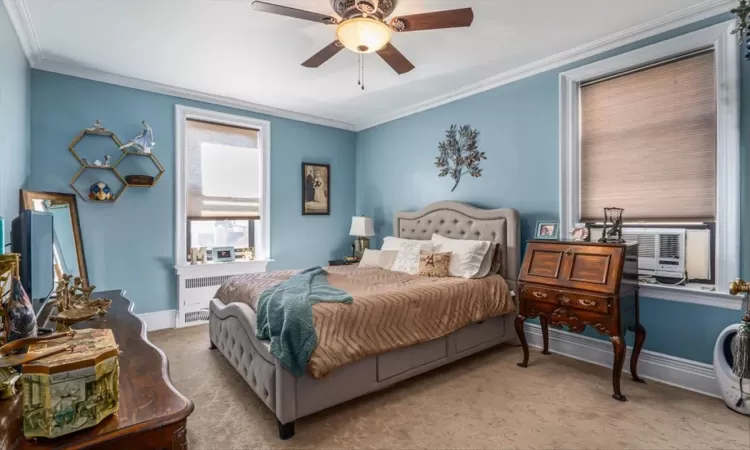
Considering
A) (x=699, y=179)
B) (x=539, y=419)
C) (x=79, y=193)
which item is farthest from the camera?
(x=79, y=193)

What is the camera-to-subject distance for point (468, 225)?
3869 millimetres

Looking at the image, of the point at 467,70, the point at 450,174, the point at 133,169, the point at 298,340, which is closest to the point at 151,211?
the point at 133,169

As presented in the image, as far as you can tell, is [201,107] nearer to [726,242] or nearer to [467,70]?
[467,70]

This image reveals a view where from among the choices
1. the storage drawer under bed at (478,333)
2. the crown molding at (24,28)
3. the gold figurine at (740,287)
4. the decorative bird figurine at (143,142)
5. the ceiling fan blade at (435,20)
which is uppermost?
the crown molding at (24,28)

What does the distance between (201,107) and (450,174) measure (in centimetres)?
307

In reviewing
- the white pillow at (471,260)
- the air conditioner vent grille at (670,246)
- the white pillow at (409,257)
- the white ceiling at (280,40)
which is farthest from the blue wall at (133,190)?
the air conditioner vent grille at (670,246)

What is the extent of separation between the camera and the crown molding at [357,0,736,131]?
2490mm

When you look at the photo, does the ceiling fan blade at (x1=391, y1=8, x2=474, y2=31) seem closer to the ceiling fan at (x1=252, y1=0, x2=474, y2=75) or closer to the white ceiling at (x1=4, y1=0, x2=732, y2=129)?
the ceiling fan at (x1=252, y1=0, x2=474, y2=75)

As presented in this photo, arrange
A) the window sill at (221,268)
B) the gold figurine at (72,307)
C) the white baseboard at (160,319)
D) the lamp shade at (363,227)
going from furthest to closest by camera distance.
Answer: the lamp shade at (363,227) < the window sill at (221,268) < the white baseboard at (160,319) < the gold figurine at (72,307)

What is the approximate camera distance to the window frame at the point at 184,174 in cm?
406

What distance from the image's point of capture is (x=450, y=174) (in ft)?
13.9

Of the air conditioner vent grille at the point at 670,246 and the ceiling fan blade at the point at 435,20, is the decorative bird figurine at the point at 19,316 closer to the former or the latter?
the ceiling fan blade at the point at 435,20

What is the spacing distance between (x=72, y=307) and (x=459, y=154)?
3.65m

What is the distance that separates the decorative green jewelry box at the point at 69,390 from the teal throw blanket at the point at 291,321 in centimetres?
109
